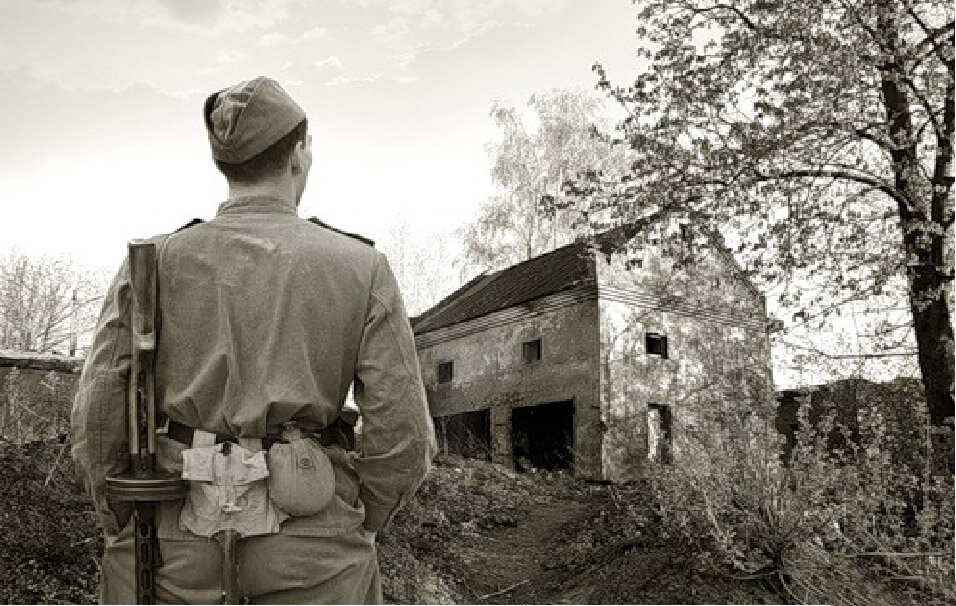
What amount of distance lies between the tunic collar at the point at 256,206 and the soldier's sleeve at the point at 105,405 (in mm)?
179

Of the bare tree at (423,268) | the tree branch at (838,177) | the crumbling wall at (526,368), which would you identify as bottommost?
the crumbling wall at (526,368)

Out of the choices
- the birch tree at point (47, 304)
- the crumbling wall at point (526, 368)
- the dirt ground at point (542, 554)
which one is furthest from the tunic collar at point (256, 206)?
the crumbling wall at point (526, 368)

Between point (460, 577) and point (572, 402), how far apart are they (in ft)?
19.6

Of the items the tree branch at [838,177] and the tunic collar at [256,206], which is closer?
the tunic collar at [256,206]

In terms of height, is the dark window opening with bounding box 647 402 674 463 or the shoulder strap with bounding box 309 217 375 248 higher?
the dark window opening with bounding box 647 402 674 463

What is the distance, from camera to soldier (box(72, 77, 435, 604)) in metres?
1.18

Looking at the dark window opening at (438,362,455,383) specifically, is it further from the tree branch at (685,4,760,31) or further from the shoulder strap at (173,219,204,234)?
the shoulder strap at (173,219,204,234)

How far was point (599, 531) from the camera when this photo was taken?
5.64m

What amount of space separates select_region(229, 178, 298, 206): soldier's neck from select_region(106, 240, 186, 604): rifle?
164 mm

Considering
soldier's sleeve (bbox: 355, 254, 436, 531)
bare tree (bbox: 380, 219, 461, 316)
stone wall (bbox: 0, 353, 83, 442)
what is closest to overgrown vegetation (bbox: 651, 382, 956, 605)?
soldier's sleeve (bbox: 355, 254, 436, 531)

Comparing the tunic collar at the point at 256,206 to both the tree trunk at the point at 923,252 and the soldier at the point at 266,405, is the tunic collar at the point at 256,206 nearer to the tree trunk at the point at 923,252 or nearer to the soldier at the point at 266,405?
the soldier at the point at 266,405

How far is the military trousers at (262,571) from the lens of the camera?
3.84ft

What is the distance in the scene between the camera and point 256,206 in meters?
1.33

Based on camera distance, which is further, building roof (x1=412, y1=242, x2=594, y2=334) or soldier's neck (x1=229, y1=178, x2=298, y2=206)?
building roof (x1=412, y1=242, x2=594, y2=334)
